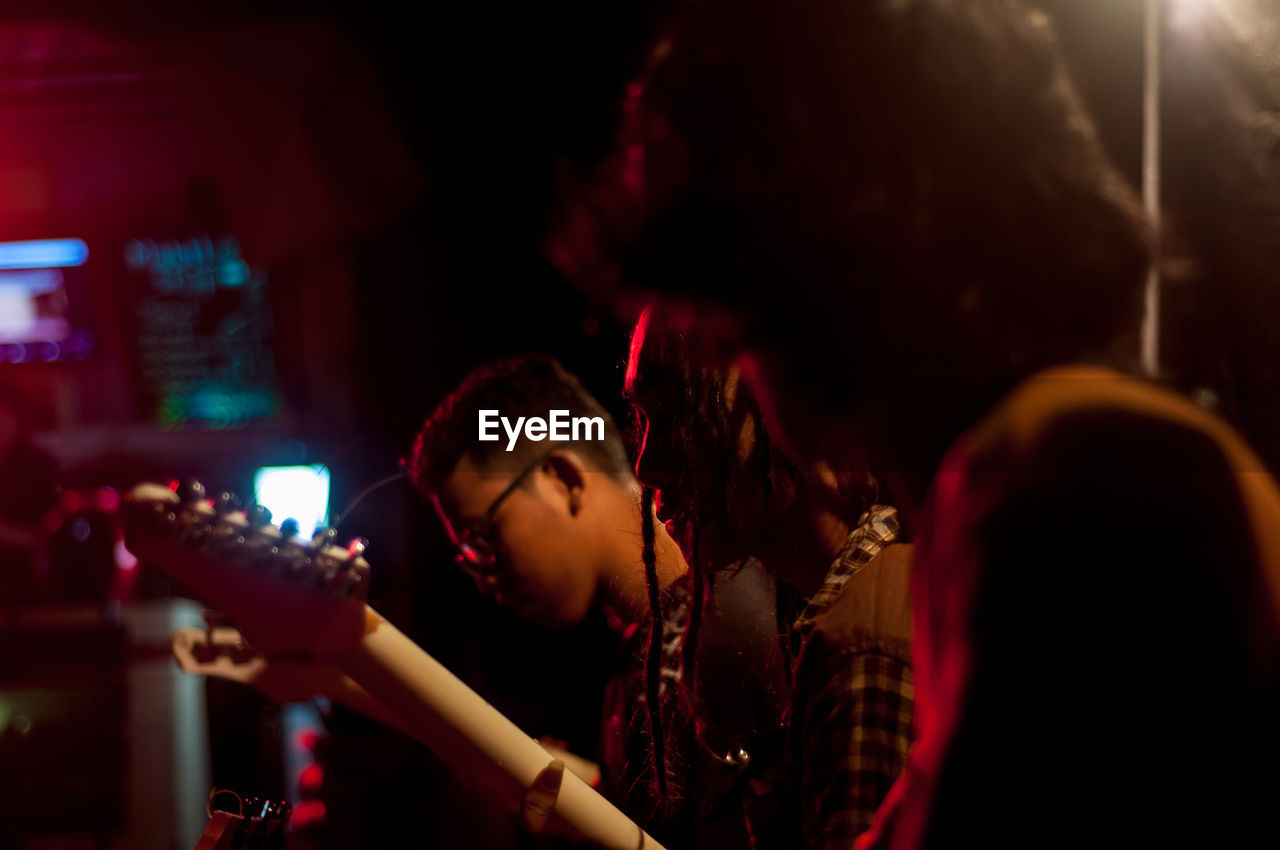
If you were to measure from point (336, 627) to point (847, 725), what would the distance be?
2.11 feet

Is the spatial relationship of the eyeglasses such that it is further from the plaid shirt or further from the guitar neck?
the plaid shirt

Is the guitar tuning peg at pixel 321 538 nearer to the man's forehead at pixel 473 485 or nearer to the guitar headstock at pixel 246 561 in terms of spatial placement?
the guitar headstock at pixel 246 561

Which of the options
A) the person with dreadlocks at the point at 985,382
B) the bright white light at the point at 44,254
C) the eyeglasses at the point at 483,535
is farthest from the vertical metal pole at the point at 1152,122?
the bright white light at the point at 44,254

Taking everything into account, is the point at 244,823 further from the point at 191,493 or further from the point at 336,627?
the point at 191,493

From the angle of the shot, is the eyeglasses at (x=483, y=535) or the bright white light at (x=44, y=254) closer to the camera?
the eyeglasses at (x=483, y=535)

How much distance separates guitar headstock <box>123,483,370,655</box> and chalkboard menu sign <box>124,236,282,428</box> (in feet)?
12.3

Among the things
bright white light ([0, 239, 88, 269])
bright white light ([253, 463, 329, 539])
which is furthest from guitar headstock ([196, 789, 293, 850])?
bright white light ([0, 239, 88, 269])

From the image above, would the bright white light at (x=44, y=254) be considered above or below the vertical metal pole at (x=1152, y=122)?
below

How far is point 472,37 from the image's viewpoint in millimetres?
3184

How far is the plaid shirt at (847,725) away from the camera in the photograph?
1108 mm

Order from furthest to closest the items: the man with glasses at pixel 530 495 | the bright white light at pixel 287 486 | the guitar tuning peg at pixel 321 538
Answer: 1. the bright white light at pixel 287 486
2. the man with glasses at pixel 530 495
3. the guitar tuning peg at pixel 321 538

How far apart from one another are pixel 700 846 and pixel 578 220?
3.86ft

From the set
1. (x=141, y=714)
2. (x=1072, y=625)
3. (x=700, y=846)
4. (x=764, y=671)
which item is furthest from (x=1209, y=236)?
(x=141, y=714)

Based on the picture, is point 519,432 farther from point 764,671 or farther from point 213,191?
point 213,191
